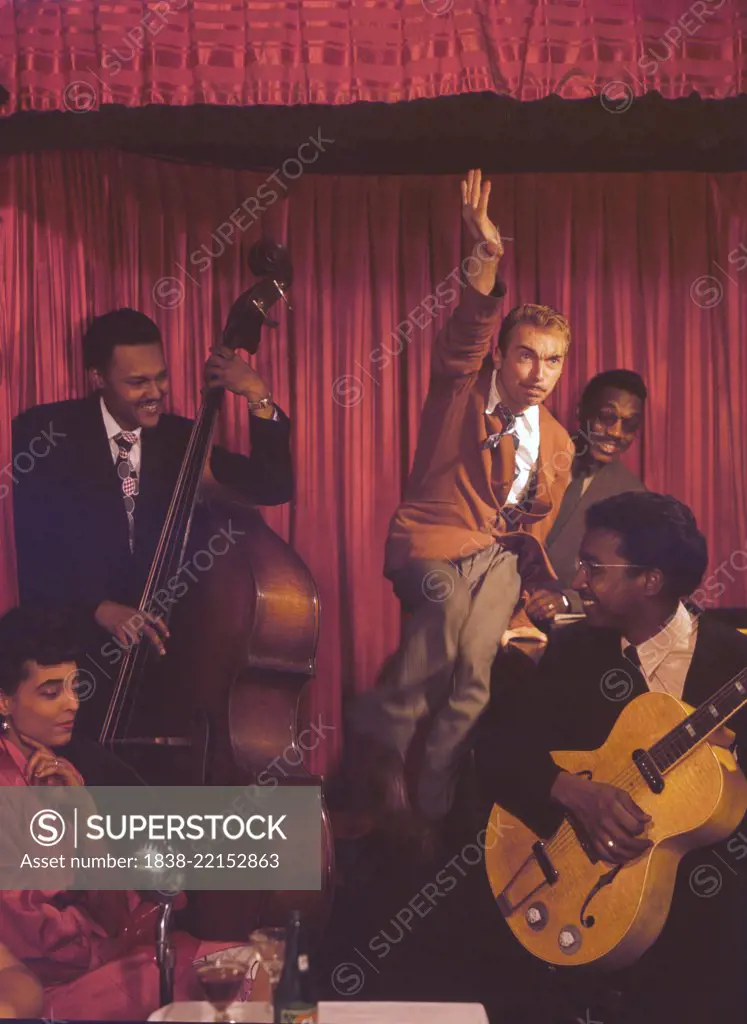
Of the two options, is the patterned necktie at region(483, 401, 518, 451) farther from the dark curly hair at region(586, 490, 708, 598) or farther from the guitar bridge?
the guitar bridge

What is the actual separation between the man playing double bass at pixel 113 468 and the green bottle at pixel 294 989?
1.60 meters

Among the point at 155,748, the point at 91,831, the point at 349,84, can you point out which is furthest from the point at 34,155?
the point at 91,831

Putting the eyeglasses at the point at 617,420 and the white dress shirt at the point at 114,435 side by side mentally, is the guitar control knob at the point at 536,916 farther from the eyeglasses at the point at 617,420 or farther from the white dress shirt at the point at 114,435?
the white dress shirt at the point at 114,435

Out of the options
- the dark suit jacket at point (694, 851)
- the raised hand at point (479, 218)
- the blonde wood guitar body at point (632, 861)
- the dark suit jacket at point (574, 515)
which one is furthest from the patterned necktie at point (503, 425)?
the blonde wood guitar body at point (632, 861)

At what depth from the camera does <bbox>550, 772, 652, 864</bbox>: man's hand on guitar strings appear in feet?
9.98

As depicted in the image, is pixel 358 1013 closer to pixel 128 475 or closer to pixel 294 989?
pixel 294 989

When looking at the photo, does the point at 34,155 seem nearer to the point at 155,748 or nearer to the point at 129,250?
the point at 129,250

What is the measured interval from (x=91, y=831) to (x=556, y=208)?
245 centimetres

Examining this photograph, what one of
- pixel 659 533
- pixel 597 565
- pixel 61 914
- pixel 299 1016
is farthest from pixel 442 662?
pixel 299 1016

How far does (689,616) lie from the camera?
3242 mm

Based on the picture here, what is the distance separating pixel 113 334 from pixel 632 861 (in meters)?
2.24

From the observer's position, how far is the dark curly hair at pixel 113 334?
3473 mm

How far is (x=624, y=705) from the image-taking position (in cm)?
317

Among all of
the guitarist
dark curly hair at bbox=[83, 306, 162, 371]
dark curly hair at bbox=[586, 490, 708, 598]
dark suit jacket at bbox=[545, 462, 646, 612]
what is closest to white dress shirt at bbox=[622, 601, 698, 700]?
Answer: the guitarist
